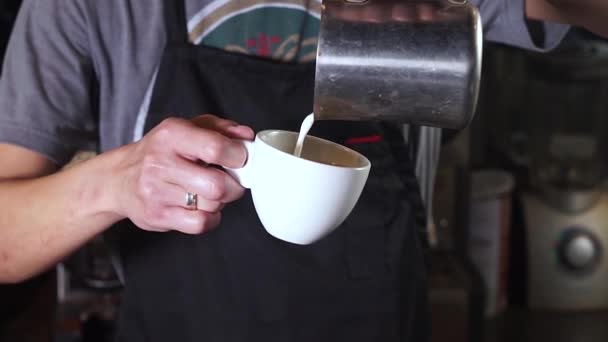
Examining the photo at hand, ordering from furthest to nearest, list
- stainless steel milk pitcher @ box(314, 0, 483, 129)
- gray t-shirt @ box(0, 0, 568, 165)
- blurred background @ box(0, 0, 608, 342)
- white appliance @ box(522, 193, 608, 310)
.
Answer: white appliance @ box(522, 193, 608, 310) → blurred background @ box(0, 0, 608, 342) → gray t-shirt @ box(0, 0, 568, 165) → stainless steel milk pitcher @ box(314, 0, 483, 129)

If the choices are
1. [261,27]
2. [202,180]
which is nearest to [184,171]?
[202,180]

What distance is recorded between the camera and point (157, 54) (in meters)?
0.82

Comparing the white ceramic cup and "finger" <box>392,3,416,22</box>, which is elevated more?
"finger" <box>392,3,416,22</box>

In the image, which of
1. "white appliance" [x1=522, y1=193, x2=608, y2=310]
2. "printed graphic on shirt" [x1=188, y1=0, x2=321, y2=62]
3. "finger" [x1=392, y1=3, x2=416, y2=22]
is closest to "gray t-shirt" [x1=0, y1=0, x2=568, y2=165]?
"printed graphic on shirt" [x1=188, y1=0, x2=321, y2=62]

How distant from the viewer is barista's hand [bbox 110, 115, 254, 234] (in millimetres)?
585

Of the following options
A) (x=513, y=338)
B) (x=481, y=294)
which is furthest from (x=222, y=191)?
(x=513, y=338)

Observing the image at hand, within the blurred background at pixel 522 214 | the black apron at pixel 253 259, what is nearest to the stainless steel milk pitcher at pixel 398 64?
the black apron at pixel 253 259

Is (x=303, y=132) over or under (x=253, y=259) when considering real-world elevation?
over

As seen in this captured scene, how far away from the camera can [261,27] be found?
853 mm

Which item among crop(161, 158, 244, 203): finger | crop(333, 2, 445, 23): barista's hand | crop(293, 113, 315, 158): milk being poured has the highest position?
crop(333, 2, 445, 23): barista's hand

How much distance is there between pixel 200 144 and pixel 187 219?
7 cm

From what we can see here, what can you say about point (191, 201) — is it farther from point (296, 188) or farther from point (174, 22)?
point (174, 22)

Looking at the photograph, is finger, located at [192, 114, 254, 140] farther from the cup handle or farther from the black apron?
the black apron

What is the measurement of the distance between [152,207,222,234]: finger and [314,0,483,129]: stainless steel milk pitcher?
5.7 inches
